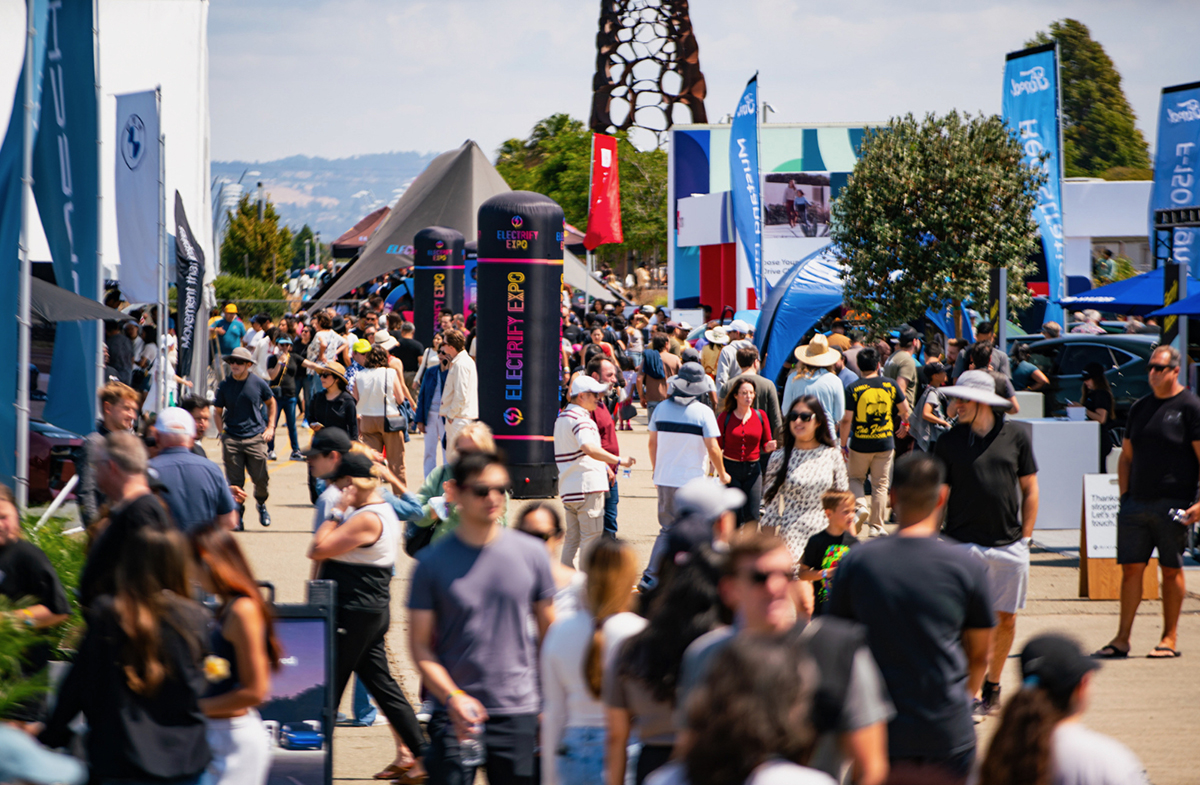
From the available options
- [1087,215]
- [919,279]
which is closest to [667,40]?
[1087,215]

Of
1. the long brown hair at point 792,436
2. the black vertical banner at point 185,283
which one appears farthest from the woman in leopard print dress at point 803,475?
the black vertical banner at point 185,283

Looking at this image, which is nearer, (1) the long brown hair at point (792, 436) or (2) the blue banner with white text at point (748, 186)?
(1) the long brown hair at point (792, 436)

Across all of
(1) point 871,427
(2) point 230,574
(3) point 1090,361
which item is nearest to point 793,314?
(3) point 1090,361

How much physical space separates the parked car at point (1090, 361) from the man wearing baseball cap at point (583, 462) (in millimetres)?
8572

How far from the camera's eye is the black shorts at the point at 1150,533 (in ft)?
26.1

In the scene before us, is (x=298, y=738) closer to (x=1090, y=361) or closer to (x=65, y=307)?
(x=65, y=307)

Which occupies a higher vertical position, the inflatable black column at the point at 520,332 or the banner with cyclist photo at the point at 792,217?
the banner with cyclist photo at the point at 792,217

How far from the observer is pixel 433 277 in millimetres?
27250

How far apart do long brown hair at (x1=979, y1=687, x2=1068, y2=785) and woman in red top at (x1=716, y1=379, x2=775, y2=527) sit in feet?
22.2

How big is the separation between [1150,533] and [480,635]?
17.8 ft

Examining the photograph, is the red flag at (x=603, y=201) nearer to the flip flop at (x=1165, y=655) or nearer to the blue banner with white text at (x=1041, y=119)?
the blue banner with white text at (x=1041, y=119)

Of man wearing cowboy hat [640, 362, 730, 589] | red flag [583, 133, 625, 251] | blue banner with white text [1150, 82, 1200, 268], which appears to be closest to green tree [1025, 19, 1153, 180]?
red flag [583, 133, 625, 251]

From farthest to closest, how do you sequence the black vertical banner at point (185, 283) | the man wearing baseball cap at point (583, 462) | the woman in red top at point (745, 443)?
the black vertical banner at point (185, 283) → the woman in red top at point (745, 443) → the man wearing baseball cap at point (583, 462)

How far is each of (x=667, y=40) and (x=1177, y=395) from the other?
212 feet
